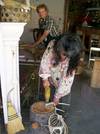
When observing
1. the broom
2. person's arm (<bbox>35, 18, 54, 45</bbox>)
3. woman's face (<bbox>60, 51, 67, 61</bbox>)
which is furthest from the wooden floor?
person's arm (<bbox>35, 18, 54, 45</bbox>)

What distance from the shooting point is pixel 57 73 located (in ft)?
9.07

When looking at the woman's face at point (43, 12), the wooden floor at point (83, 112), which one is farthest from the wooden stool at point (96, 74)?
the woman's face at point (43, 12)

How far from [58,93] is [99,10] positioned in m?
4.36

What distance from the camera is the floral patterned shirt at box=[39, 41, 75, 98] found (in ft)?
8.54

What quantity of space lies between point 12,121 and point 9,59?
2.11ft

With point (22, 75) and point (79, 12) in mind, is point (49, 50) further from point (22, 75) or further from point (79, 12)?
point (79, 12)

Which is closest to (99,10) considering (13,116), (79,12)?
(79,12)

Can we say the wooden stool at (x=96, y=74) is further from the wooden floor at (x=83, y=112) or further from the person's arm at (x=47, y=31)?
the person's arm at (x=47, y=31)

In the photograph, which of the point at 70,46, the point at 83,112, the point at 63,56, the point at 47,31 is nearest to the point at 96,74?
the point at 83,112

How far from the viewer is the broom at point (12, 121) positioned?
249 centimetres

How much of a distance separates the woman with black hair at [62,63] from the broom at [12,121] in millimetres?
449

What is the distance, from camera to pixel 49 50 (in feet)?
8.83

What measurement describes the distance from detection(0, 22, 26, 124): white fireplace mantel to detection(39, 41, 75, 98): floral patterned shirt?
0.38m

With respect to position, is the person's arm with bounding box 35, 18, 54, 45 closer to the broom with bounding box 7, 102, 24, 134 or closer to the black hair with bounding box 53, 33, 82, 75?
the black hair with bounding box 53, 33, 82, 75
